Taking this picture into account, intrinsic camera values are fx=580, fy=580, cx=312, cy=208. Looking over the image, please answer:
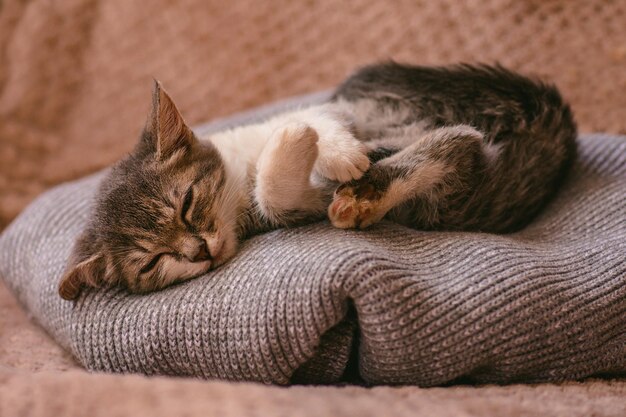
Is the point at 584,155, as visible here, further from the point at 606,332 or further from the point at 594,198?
the point at 606,332

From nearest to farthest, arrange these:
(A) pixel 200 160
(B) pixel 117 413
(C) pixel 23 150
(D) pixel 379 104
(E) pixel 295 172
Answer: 1. (B) pixel 117 413
2. (E) pixel 295 172
3. (A) pixel 200 160
4. (D) pixel 379 104
5. (C) pixel 23 150

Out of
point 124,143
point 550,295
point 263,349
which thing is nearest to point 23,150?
point 124,143

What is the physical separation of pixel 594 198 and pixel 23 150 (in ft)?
6.03

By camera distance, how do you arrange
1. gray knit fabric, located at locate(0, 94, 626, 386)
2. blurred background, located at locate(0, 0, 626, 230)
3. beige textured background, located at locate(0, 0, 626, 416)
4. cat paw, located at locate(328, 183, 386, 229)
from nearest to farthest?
gray knit fabric, located at locate(0, 94, 626, 386) → cat paw, located at locate(328, 183, 386, 229) → beige textured background, located at locate(0, 0, 626, 416) → blurred background, located at locate(0, 0, 626, 230)

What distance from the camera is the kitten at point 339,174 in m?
1.18

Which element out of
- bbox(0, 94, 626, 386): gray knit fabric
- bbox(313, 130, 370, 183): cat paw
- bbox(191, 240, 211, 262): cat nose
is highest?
bbox(313, 130, 370, 183): cat paw

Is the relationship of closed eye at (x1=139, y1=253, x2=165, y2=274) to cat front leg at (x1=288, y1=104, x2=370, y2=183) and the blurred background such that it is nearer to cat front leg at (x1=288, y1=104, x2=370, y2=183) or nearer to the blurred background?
cat front leg at (x1=288, y1=104, x2=370, y2=183)

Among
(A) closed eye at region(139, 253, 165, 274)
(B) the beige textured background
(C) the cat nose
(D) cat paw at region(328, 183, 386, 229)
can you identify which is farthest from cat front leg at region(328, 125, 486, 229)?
(B) the beige textured background

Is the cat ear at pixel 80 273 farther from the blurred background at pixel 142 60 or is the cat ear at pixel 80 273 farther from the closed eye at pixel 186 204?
the blurred background at pixel 142 60

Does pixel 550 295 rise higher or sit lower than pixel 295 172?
lower

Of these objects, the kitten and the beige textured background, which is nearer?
the kitten

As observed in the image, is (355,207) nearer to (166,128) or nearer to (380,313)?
(380,313)

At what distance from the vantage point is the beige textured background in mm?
1796

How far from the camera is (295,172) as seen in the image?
3.89ft
